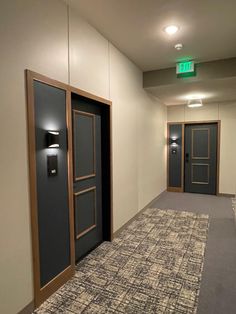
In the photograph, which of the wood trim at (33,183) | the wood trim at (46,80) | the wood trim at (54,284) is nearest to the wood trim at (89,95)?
the wood trim at (46,80)

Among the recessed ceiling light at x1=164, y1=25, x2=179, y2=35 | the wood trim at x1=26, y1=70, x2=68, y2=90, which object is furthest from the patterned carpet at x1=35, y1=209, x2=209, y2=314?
the recessed ceiling light at x1=164, y1=25, x2=179, y2=35

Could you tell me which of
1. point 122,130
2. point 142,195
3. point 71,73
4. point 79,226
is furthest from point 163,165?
point 71,73

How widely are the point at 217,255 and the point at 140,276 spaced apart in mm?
1207

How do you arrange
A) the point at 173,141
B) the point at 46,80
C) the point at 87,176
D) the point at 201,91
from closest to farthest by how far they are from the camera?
the point at 46,80 → the point at 87,176 → the point at 201,91 → the point at 173,141

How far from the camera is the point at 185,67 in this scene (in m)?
3.90

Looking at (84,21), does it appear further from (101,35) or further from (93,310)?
(93,310)

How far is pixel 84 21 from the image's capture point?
2.58 meters

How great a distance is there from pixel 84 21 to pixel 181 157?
4.94m

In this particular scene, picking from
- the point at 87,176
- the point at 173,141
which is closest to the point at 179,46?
the point at 87,176

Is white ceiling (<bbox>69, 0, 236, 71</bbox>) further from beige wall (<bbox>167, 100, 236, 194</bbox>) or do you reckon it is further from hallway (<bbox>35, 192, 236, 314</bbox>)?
hallway (<bbox>35, 192, 236, 314</bbox>)

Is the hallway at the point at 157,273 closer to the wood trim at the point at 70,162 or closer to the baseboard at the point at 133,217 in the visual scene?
the baseboard at the point at 133,217

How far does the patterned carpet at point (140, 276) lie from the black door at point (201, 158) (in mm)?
2797

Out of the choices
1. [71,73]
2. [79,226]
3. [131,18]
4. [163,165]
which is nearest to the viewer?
[71,73]

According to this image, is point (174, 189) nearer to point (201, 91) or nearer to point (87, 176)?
point (201, 91)
